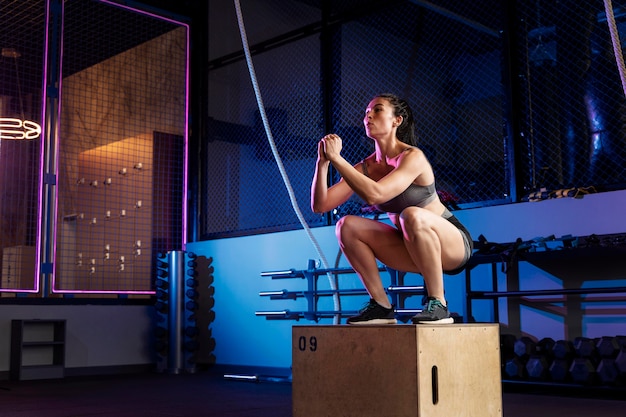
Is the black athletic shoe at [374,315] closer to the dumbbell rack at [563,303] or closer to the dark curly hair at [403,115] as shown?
the dark curly hair at [403,115]

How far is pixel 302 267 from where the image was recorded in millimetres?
5820

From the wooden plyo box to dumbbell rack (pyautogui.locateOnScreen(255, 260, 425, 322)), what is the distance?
2.15 m

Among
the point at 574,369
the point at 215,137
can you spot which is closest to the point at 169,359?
the point at 215,137

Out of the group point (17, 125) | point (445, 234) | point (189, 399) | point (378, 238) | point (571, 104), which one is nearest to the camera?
point (445, 234)

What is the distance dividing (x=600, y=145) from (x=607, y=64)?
537 mm

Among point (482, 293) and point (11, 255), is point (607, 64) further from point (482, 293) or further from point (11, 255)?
point (11, 255)

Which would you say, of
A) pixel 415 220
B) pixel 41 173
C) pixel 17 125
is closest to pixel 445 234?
pixel 415 220

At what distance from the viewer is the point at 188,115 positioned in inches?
276

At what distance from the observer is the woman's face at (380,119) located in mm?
2686

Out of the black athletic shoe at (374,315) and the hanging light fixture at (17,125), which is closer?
the black athletic shoe at (374,315)

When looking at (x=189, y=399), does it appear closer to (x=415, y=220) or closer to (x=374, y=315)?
(x=374, y=315)

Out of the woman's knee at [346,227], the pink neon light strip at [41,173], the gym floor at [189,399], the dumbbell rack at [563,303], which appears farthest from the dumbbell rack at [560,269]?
the pink neon light strip at [41,173]

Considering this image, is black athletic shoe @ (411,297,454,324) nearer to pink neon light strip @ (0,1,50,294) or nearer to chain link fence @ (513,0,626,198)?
chain link fence @ (513,0,626,198)

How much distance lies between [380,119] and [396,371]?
90cm
